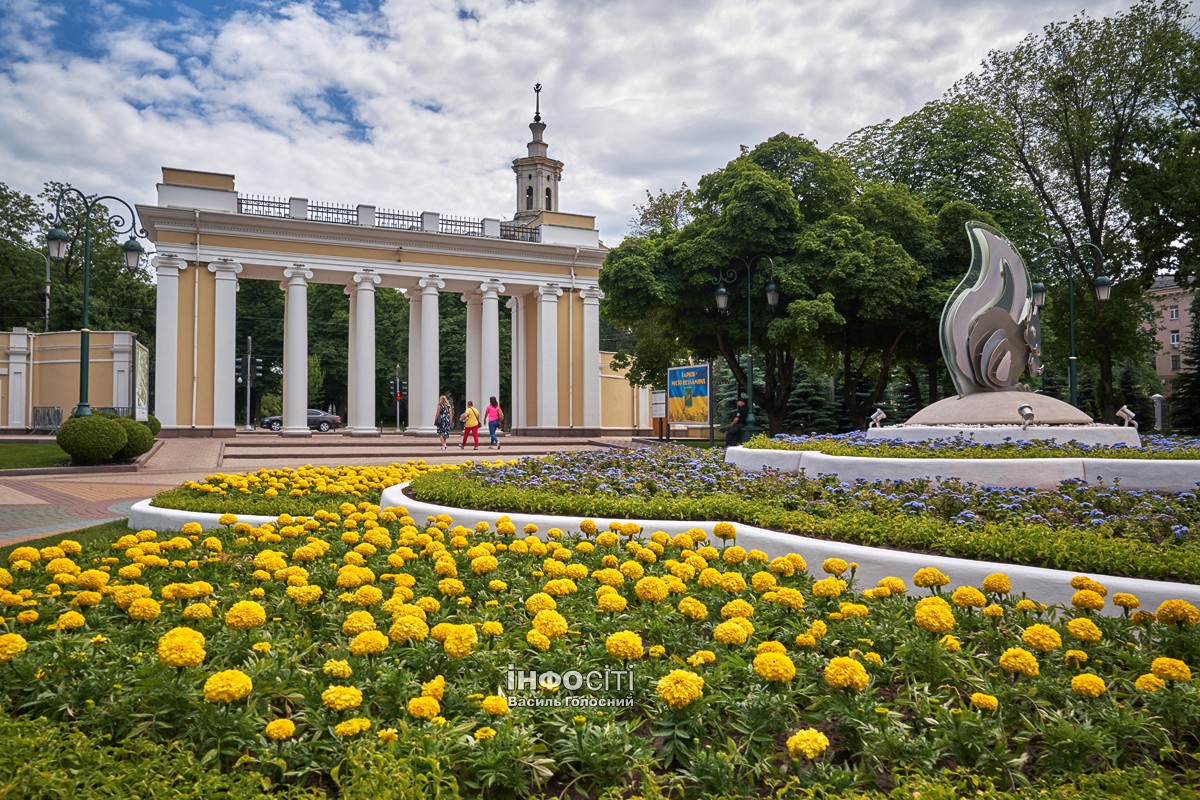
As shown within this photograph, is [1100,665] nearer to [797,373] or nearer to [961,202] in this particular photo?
[961,202]

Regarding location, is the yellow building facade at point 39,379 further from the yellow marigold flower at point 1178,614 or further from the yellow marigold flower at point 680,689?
the yellow marigold flower at point 1178,614

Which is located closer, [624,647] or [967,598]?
[624,647]

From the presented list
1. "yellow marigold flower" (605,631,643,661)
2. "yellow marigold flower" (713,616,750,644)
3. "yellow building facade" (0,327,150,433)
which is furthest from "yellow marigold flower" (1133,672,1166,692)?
"yellow building facade" (0,327,150,433)

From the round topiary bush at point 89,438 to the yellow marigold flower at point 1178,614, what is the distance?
20.3 m

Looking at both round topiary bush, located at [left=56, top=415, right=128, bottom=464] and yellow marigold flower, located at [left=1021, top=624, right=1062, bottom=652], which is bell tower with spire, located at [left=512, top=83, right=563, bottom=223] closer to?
round topiary bush, located at [left=56, top=415, right=128, bottom=464]

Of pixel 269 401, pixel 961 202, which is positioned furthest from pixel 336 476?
pixel 269 401

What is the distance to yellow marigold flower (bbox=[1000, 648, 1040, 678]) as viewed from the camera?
2773 mm

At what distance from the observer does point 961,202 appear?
2573 cm

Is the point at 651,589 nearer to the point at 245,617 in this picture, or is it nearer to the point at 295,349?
the point at 245,617

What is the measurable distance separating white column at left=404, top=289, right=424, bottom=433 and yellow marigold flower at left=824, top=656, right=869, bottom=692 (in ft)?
97.7

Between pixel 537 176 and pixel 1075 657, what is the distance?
61937 millimetres

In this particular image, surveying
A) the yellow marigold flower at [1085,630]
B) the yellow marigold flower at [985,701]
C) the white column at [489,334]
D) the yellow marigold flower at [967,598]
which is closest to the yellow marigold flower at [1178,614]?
the yellow marigold flower at [1085,630]

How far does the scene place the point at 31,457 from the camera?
1991cm

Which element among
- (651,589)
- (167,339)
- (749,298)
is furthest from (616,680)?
(167,339)
